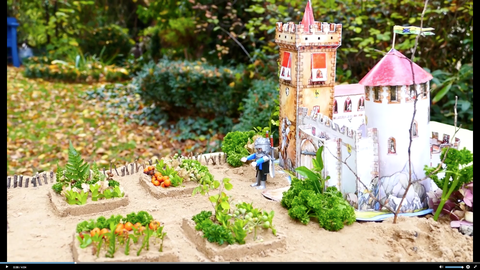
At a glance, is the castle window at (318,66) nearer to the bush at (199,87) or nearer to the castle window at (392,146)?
the castle window at (392,146)

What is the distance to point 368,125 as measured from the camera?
6.48m

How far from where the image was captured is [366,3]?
1134 cm

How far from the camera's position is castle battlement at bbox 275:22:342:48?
23.2 feet

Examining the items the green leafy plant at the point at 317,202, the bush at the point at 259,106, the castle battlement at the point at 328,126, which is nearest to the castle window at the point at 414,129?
the castle battlement at the point at 328,126

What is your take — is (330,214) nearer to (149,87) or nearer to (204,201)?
(204,201)

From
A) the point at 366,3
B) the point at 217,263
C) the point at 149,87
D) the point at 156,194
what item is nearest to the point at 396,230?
the point at 217,263

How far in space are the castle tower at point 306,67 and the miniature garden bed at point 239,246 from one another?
6.92 feet

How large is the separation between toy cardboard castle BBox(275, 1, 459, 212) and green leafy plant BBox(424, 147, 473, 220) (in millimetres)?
300

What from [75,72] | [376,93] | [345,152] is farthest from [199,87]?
[376,93]

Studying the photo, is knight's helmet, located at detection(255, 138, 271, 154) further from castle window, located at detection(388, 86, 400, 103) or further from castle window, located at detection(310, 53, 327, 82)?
castle window, located at detection(388, 86, 400, 103)

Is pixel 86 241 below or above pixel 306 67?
below

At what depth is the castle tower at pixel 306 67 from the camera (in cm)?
713

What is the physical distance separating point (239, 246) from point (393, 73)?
2709 mm

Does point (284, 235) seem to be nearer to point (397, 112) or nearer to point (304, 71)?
point (397, 112)
